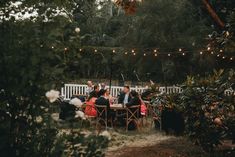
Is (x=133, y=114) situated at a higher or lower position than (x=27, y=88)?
lower

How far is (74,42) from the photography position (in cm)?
446

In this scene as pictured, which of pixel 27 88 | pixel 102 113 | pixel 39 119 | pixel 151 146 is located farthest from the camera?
pixel 102 113

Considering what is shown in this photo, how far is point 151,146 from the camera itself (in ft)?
36.0

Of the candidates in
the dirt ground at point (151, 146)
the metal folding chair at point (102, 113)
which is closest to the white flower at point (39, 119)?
the dirt ground at point (151, 146)

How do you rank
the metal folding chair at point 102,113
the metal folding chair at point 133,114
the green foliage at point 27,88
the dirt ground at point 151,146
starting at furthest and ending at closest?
1. the metal folding chair at point 133,114
2. the metal folding chair at point 102,113
3. the dirt ground at point 151,146
4. the green foliage at point 27,88

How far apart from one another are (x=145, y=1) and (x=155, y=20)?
1840mm

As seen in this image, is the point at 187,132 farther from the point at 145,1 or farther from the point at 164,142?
the point at 145,1

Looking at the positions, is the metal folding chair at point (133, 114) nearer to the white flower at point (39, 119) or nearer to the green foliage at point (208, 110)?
the green foliage at point (208, 110)

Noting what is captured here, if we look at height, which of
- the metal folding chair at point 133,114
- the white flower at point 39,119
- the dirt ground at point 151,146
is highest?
the white flower at point 39,119

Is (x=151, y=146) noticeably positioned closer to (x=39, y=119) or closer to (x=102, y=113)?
(x=102, y=113)

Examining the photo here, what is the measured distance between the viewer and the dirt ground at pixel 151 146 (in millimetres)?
9891

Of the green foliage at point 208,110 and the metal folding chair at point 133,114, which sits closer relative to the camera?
the green foliage at point 208,110

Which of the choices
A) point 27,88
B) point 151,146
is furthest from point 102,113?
point 27,88

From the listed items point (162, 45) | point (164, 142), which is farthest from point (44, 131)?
point (162, 45)
